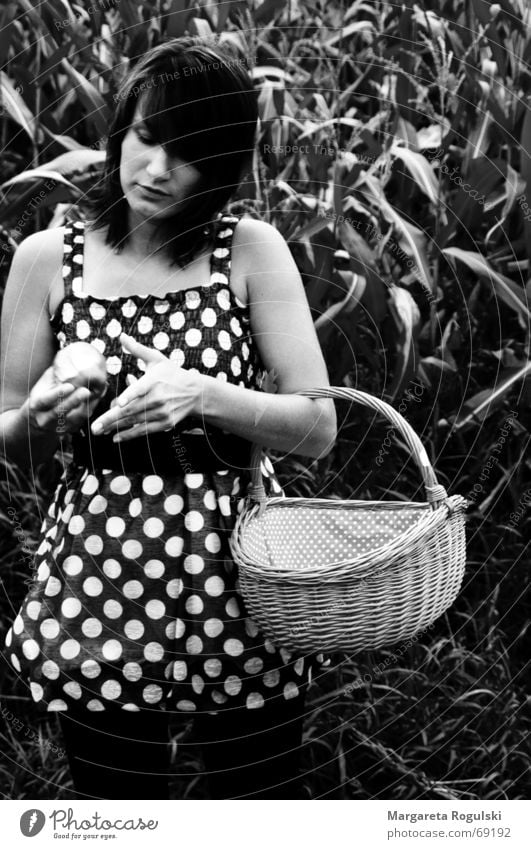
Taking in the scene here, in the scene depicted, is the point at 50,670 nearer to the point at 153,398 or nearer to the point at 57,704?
the point at 57,704

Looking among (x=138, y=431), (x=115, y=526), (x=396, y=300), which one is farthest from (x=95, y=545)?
(x=396, y=300)

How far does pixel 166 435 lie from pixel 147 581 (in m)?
0.12

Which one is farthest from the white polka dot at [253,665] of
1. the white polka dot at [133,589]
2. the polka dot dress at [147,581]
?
the white polka dot at [133,589]

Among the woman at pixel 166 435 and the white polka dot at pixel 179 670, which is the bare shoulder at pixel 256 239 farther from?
the white polka dot at pixel 179 670

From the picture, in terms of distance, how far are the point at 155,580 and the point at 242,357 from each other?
19cm

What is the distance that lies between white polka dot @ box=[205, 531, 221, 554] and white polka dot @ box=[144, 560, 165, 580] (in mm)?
39

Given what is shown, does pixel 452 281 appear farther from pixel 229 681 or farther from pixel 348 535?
pixel 229 681

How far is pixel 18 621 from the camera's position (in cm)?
82

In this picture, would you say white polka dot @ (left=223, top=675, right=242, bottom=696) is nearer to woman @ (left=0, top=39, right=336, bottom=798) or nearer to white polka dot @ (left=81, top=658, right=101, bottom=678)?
woman @ (left=0, top=39, right=336, bottom=798)

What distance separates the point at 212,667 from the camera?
2.59ft

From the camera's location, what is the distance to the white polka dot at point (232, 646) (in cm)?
79

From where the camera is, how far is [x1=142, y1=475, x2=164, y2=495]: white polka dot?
79 centimetres

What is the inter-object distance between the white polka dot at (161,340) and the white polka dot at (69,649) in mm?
245

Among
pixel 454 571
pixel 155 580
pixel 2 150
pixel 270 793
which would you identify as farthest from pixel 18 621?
pixel 2 150
